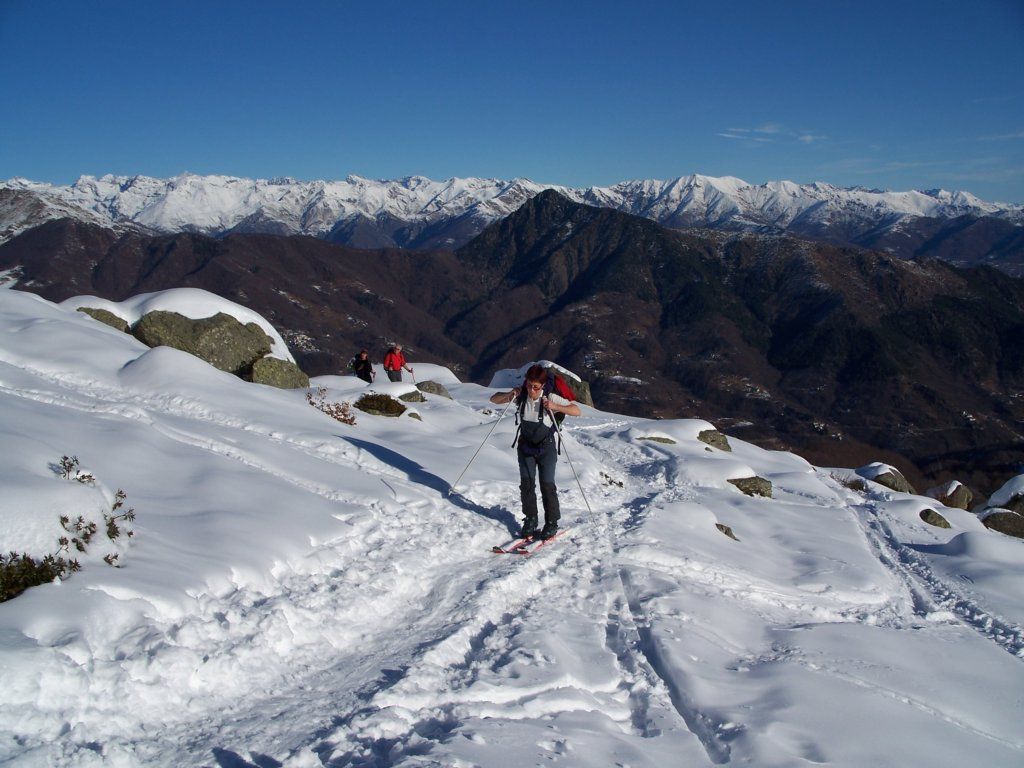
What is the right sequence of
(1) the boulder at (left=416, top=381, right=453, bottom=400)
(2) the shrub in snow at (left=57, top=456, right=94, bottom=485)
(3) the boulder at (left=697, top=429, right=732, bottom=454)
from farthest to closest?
(1) the boulder at (left=416, top=381, right=453, bottom=400) → (3) the boulder at (left=697, top=429, right=732, bottom=454) → (2) the shrub in snow at (left=57, top=456, right=94, bottom=485)

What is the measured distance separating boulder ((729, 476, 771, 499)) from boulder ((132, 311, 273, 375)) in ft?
50.8

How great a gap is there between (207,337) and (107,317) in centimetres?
345

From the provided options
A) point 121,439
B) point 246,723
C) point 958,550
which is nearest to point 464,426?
point 121,439

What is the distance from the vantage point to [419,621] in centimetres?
771

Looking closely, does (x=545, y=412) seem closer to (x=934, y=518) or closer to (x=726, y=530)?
(x=726, y=530)

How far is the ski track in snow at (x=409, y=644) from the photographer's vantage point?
5.26 metres

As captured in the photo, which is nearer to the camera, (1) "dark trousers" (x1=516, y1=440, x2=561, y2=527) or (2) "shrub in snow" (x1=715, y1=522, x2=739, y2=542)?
(1) "dark trousers" (x1=516, y1=440, x2=561, y2=527)

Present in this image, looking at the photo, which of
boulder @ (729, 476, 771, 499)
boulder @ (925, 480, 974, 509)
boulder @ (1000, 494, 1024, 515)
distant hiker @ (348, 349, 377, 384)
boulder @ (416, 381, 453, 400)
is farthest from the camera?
boulder @ (925, 480, 974, 509)

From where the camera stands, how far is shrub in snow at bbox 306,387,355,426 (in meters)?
16.8

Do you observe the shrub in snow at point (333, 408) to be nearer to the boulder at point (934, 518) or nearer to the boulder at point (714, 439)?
the boulder at point (714, 439)

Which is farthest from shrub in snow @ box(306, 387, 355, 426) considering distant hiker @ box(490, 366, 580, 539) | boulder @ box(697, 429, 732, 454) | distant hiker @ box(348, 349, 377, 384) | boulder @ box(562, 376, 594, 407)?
boulder @ box(562, 376, 594, 407)

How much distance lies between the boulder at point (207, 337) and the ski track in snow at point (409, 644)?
376 inches

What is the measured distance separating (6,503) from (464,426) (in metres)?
13.9

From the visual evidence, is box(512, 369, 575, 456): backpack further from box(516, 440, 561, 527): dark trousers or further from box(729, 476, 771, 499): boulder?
box(729, 476, 771, 499): boulder
